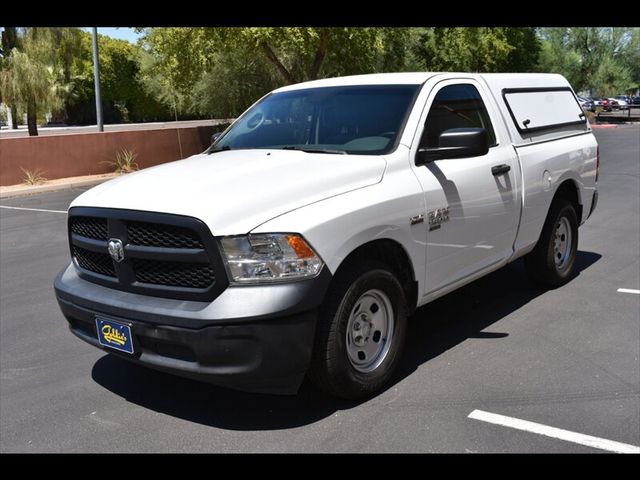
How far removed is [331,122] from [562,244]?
2.89 meters

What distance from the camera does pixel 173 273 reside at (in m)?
3.56

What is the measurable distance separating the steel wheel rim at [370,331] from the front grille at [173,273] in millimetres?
876

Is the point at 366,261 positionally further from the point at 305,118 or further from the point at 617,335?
the point at 617,335

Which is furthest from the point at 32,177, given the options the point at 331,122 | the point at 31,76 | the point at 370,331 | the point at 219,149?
the point at 370,331

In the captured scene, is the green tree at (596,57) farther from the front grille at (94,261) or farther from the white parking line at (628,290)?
the front grille at (94,261)

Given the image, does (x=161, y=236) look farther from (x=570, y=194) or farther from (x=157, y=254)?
(x=570, y=194)

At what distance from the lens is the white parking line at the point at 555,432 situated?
3395mm

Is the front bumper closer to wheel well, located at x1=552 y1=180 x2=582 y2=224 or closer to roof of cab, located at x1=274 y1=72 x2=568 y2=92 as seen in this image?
roof of cab, located at x1=274 y1=72 x2=568 y2=92

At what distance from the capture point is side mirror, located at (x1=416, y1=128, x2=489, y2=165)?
4.26 metres

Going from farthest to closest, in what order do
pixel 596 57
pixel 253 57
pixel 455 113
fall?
pixel 596 57 → pixel 253 57 → pixel 455 113

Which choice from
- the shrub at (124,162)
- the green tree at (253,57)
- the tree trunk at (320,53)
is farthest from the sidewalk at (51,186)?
the tree trunk at (320,53)

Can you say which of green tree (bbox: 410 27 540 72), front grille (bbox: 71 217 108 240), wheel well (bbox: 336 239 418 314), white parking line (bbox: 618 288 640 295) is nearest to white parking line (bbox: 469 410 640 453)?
wheel well (bbox: 336 239 418 314)

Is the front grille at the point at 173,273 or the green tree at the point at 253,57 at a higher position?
the green tree at the point at 253,57
